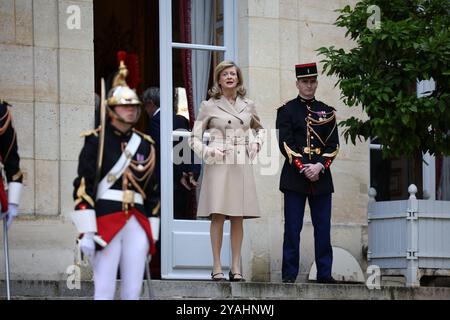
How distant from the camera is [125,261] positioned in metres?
9.84

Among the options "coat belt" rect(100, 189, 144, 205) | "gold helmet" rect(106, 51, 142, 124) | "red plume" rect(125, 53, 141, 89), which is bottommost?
"coat belt" rect(100, 189, 144, 205)

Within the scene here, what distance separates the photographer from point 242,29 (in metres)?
15.0

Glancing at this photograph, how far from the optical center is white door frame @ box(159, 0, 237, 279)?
567 inches

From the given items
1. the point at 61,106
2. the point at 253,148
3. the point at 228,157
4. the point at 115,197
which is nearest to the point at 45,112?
the point at 61,106

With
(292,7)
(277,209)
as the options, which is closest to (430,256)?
(277,209)

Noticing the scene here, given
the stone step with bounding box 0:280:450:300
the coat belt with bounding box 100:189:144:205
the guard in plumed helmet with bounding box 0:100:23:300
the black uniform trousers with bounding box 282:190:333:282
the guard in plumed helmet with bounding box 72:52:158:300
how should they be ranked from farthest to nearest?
the black uniform trousers with bounding box 282:190:333:282, the stone step with bounding box 0:280:450:300, the guard in plumed helmet with bounding box 0:100:23:300, the coat belt with bounding box 100:189:144:205, the guard in plumed helmet with bounding box 72:52:158:300

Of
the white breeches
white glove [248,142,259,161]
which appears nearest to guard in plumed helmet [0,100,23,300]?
the white breeches

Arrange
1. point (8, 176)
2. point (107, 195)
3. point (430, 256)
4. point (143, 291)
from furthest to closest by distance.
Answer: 1. point (430, 256)
2. point (143, 291)
3. point (8, 176)
4. point (107, 195)

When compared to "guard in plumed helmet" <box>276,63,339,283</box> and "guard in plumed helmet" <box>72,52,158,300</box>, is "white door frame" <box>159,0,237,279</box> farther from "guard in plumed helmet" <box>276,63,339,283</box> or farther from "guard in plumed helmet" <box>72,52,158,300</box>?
"guard in plumed helmet" <box>72,52,158,300</box>

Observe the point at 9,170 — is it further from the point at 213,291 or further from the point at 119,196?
the point at 213,291

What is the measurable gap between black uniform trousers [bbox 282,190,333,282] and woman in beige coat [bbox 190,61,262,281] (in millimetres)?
511

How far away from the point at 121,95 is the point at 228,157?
3432 mm
